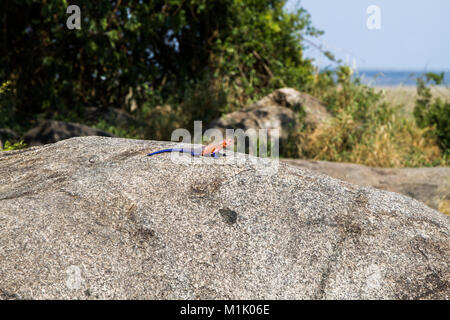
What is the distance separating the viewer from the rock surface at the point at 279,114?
26.7 ft

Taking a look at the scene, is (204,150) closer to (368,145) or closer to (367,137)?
(368,145)

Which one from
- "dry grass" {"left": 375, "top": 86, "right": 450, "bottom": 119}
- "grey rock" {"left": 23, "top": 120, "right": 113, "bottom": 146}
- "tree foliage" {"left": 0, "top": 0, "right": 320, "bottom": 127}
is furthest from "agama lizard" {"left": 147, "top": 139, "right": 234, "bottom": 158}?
"dry grass" {"left": 375, "top": 86, "right": 450, "bottom": 119}

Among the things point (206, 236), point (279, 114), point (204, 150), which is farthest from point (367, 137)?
point (206, 236)

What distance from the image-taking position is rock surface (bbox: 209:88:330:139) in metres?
8.14

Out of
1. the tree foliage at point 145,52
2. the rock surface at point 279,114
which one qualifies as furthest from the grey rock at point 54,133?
the rock surface at point 279,114

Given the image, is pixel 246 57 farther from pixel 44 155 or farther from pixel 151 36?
pixel 44 155

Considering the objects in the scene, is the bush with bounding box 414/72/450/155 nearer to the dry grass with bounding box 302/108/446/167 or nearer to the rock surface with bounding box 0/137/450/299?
the dry grass with bounding box 302/108/446/167

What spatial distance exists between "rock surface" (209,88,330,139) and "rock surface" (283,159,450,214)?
1833 millimetres

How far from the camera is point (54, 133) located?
22.4 feet

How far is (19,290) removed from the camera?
8.21ft

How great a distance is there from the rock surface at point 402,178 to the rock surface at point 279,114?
72.2 inches

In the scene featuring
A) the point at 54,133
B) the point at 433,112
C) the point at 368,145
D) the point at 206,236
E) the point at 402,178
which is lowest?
the point at 402,178

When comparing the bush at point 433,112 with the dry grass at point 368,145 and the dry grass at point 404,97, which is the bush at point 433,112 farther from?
the dry grass at point 368,145

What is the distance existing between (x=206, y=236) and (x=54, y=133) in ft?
15.1
